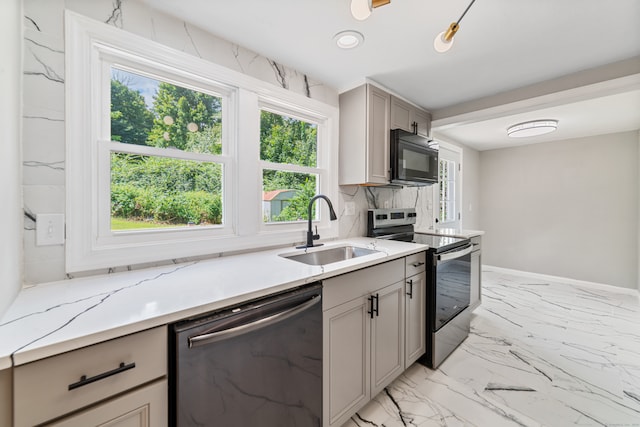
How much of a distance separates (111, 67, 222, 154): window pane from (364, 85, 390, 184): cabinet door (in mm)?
1193

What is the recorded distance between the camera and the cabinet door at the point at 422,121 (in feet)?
8.87

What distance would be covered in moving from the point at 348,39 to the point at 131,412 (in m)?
2.05

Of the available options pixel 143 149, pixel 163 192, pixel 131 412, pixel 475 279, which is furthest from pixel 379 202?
pixel 131 412

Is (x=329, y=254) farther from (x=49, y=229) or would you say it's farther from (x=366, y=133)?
(x=49, y=229)

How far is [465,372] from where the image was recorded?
191cm

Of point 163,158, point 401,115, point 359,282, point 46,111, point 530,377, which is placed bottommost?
point 530,377

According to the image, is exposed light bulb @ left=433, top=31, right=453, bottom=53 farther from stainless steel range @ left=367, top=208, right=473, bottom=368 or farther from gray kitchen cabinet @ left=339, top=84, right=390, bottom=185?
stainless steel range @ left=367, top=208, right=473, bottom=368

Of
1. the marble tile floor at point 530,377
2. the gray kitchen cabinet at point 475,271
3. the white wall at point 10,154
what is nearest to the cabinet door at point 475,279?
the gray kitchen cabinet at point 475,271

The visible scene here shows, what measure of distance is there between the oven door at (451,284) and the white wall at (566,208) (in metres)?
2.80

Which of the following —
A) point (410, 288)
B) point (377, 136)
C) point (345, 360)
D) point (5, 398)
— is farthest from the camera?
point (377, 136)

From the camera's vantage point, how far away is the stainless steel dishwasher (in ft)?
2.74

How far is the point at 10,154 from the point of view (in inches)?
35.4

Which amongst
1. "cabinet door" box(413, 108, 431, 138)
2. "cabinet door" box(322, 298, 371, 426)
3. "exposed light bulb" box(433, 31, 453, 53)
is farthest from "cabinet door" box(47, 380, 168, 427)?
"cabinet door" box(413, 108, 431, 138)

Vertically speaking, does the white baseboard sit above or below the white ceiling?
below
